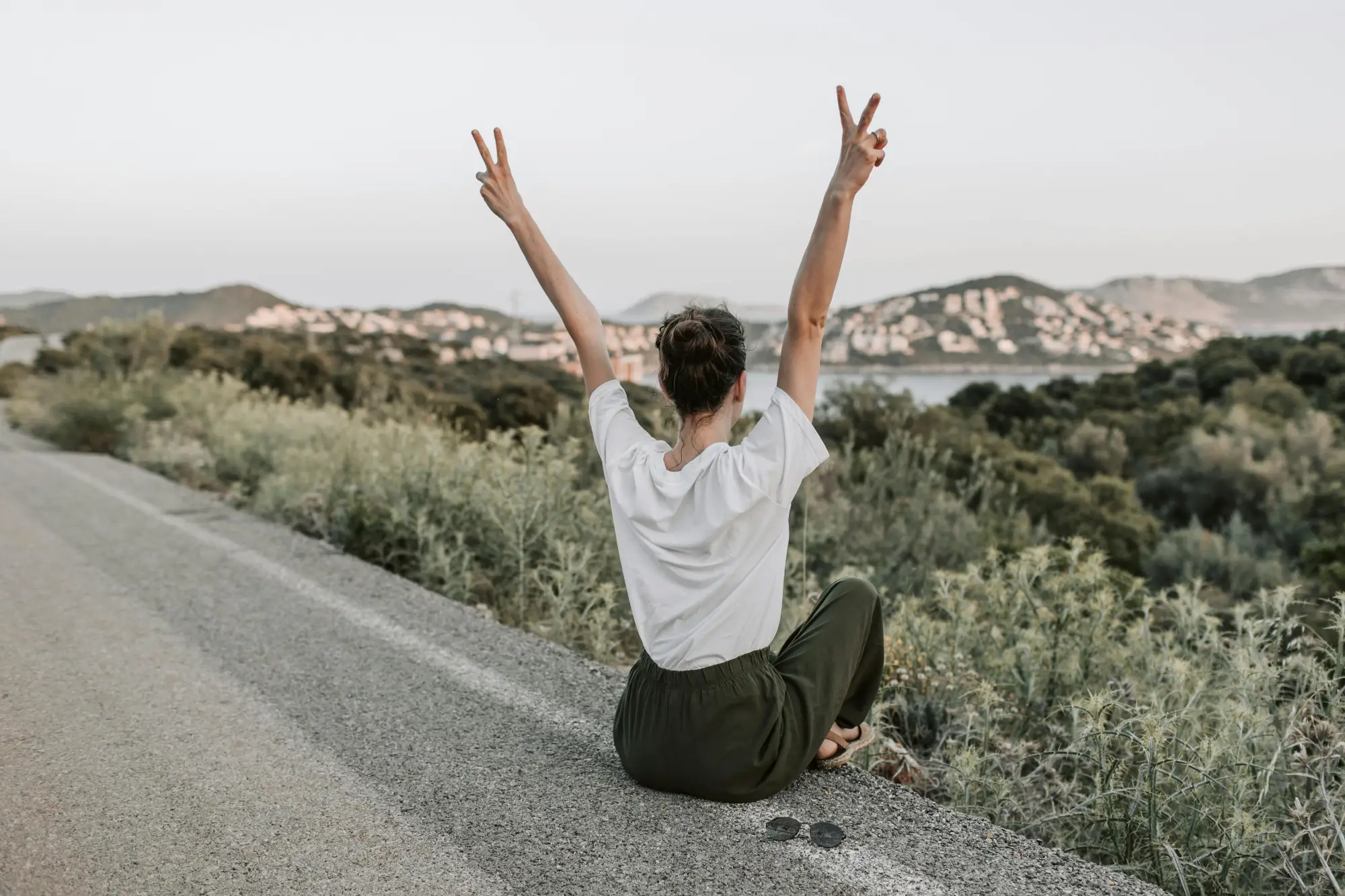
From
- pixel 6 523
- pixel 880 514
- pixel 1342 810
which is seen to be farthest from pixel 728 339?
pixel 6 523

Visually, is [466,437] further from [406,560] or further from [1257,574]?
[1257,574]

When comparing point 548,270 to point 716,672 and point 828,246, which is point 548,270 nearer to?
point 828,246

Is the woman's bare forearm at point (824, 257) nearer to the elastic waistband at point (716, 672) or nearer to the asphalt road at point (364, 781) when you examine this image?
the elastic waistband at point (716, 672)

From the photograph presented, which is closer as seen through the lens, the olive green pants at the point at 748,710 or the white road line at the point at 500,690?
the white road line at the point at 500,690

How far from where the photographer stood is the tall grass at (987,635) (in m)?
3.04

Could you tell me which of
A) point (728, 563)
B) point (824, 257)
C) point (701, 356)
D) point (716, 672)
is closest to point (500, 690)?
point (716, 672)

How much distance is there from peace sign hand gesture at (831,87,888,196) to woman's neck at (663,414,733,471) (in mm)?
781

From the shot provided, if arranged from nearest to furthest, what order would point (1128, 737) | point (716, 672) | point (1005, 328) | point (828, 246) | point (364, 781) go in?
point (828, 246), point (716, 672), point (364, 781), point (1128, 737), point (1005, 328)

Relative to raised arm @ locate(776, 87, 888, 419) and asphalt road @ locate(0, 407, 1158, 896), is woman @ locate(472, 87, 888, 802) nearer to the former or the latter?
raised arm @ locate(776, 87, 888, 419)

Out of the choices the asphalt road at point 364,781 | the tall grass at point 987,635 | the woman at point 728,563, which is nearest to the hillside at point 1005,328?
the tall grass at point 987,635

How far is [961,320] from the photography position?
25938mm

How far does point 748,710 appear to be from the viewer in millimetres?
2990

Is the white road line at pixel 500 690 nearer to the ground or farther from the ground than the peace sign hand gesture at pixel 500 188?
nearer to the ground

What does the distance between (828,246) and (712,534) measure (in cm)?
88
